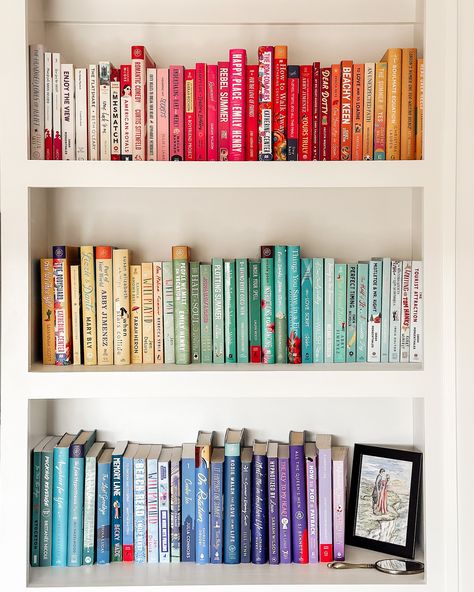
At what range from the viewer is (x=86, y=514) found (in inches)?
63.9

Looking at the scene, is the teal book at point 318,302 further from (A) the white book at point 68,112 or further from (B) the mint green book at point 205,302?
(A) the white book at point 68,112

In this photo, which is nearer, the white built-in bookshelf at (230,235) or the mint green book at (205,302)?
the white built-in bookshelf at (230,235)

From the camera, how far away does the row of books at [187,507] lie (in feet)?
5.30

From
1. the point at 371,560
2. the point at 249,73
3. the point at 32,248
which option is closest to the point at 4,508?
the point at 32,248

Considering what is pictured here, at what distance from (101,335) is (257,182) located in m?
0.49

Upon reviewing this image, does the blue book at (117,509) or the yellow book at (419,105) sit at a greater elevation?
the yellow book at (419,105)

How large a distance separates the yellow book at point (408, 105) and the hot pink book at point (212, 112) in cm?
42

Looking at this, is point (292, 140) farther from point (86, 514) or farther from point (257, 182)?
point (86, 514)

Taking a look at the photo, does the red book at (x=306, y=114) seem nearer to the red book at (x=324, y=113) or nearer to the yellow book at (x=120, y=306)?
the red book at (x=324, y=113)

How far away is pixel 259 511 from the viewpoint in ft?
5.34

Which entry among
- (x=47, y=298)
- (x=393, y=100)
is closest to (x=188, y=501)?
(x=47, y=298)

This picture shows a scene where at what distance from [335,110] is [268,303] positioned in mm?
461

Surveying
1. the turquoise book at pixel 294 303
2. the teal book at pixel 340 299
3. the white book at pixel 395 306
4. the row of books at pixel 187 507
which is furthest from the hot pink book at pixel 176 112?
the row of books at pixel 187 507

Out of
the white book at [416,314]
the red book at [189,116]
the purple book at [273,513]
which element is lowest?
the purple book at [273,513]
